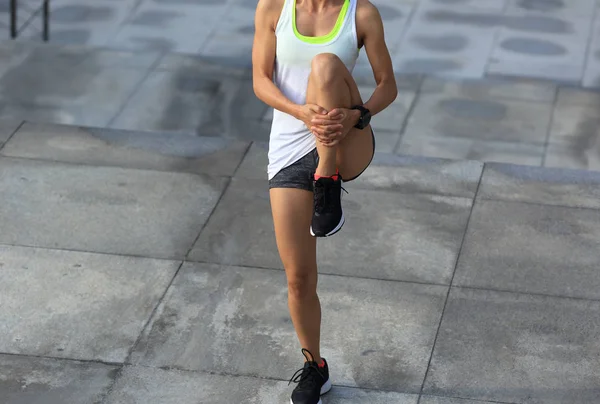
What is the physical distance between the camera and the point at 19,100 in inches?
381

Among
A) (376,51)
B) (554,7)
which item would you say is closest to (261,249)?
(376,51)

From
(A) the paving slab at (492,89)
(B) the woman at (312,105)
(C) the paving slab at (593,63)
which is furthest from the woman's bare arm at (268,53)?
(C) the paving slab at (593,63)

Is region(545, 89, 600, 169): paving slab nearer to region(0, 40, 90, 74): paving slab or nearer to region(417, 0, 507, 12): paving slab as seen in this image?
region(417, 0, 507, 12): paving slab

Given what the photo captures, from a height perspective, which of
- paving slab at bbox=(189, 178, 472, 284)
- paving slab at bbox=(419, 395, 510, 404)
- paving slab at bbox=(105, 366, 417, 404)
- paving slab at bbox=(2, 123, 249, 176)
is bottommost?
paving slab at bbox=(2, 123, 249, 176)

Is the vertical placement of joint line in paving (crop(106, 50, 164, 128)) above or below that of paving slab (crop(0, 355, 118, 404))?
below

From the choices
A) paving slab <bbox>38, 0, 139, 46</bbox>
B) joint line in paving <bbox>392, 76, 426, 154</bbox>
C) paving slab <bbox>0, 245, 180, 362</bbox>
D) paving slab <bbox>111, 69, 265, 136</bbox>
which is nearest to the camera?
paving slab <bbox>0, 245, 180, 362</bbox>

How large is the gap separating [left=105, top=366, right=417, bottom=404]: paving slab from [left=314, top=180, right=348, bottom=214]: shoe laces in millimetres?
A: 1206

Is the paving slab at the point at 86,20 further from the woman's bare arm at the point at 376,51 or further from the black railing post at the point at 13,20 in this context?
the woman's bare arm at the point at 376,51

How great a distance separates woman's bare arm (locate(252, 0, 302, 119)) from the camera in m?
4.86

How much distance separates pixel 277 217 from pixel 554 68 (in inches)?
247

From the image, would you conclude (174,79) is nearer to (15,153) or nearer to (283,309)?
(15,153)

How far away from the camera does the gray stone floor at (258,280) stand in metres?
5.74

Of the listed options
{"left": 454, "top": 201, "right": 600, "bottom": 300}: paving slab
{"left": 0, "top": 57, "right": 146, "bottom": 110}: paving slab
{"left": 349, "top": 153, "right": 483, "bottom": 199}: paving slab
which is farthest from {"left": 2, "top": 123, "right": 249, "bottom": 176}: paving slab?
{"left": 454, "top": 201, "right": 600, "bottom": 300}: paving slab

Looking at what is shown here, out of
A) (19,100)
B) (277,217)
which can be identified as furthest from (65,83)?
(277,217)
